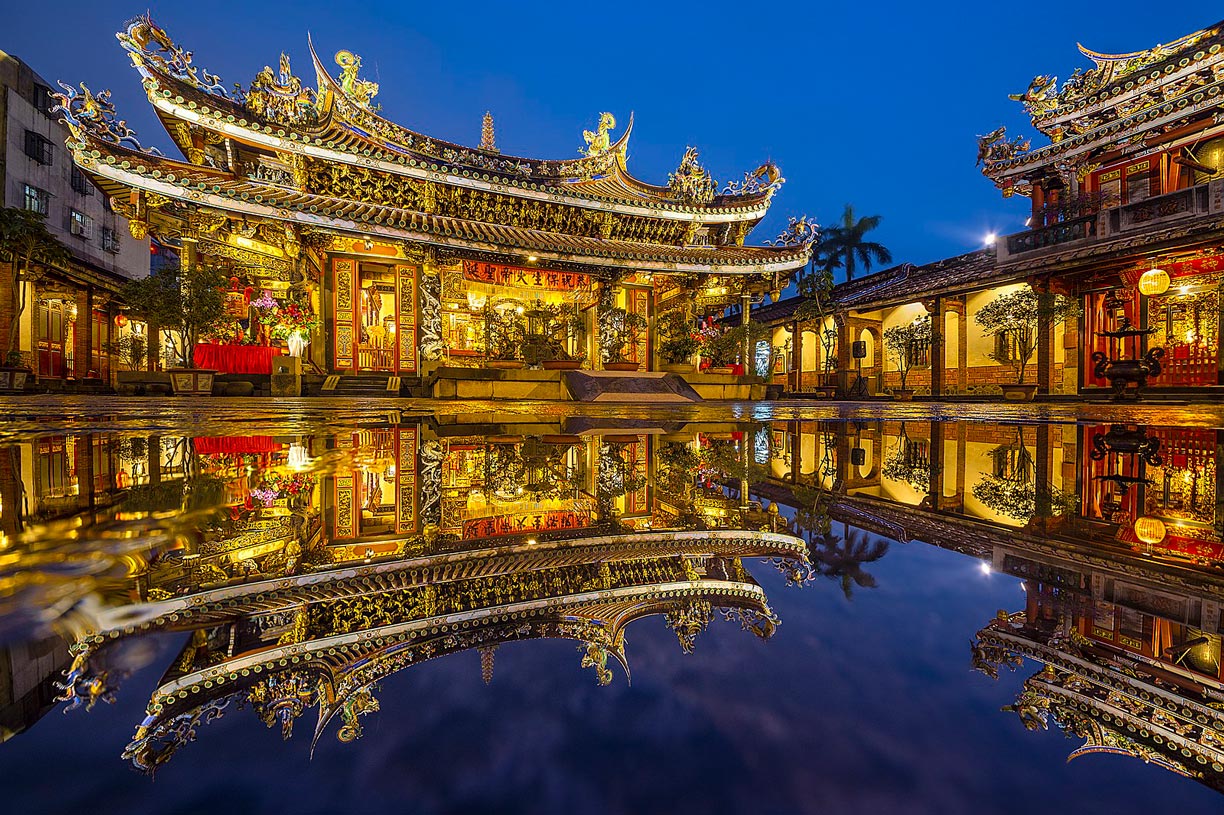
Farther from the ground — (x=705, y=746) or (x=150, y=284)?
(x=150, y=284)

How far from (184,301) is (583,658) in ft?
43.3

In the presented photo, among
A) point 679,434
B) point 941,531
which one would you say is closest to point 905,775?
point 941,531

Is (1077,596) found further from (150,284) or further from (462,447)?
(150,284)

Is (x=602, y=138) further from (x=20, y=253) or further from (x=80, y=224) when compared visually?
(x=80, y=224)

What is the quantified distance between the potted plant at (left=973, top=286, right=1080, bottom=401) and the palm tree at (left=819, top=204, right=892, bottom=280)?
11441 millimetres

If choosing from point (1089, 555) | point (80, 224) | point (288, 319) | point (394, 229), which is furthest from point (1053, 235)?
point (80, 224)

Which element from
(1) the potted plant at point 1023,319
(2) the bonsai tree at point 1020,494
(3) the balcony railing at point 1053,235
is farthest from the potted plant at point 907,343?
(2) the bonsai tree at point 1020,494

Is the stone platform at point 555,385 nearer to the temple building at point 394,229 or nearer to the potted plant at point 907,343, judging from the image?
the temple building at point 394,229

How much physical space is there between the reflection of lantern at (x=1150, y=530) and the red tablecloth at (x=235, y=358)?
14293 mm

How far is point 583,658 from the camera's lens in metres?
0.73

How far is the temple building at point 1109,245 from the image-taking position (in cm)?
1269

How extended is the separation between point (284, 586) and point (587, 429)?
396 centimetres

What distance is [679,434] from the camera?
4750 millimetres

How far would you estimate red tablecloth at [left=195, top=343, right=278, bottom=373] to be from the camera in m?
11.7
